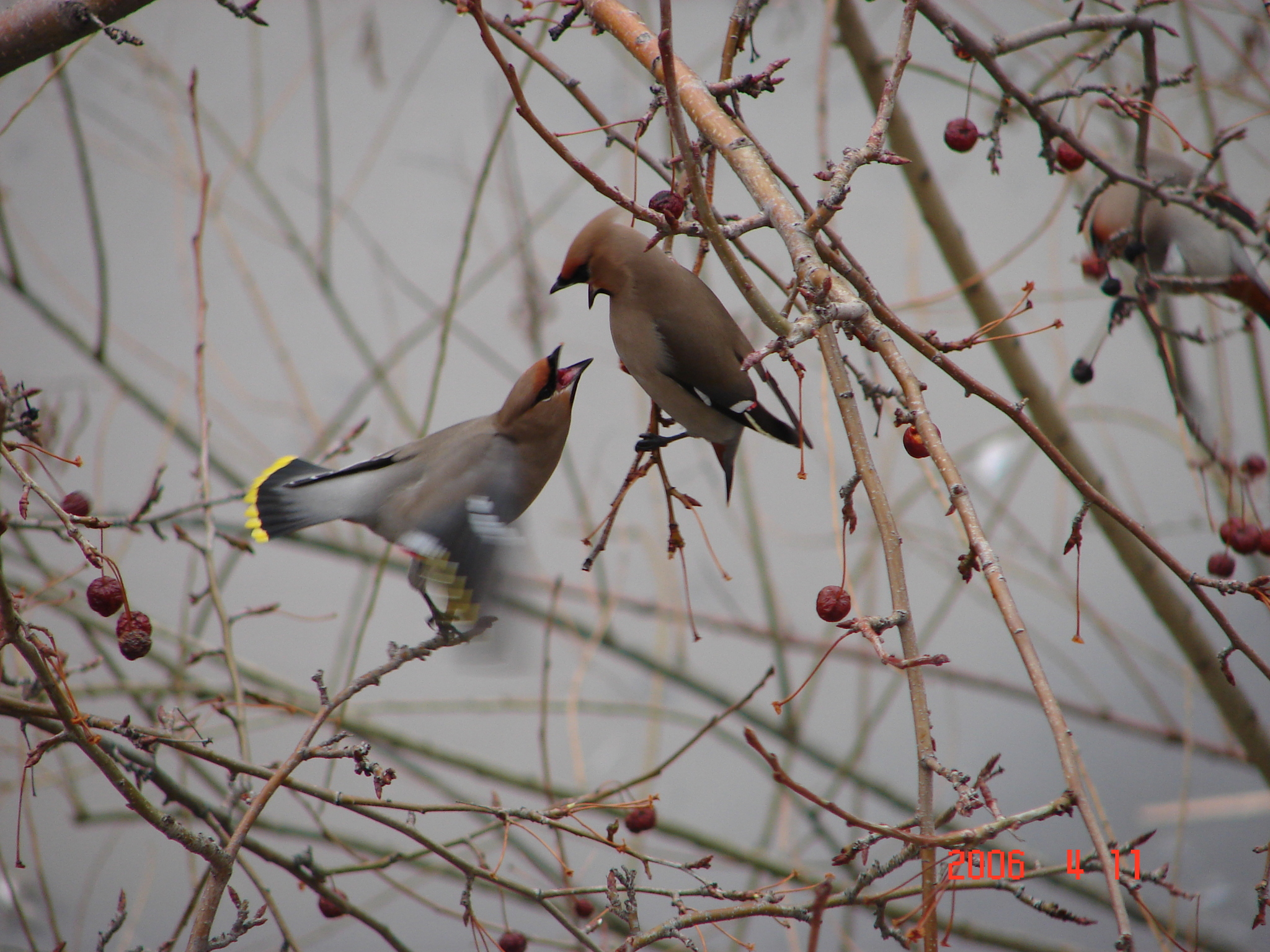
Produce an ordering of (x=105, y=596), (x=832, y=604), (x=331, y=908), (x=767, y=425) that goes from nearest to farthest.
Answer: (x=832, y=604)
(x=105, y=596)
(x=331, y=908)
(x=767, y=425)

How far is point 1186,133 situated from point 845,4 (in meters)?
1.17

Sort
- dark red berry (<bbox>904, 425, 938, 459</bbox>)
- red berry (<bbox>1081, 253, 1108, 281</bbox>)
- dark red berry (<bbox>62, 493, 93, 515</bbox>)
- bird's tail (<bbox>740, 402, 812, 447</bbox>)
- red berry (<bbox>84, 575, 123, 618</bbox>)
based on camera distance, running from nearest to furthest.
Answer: dark red berry (<bbox>904, 425, 938, 459</bbox>) < red berry (<bbox>84, 575, 123, 618</bbox>) < dark red berry (<bbox>62, 493, 93, 515</bbox>) < bird's tail (<bbox>740, 402, 812, 447</bbox>) < red berry (<bbox>1081, 253, 1108, 281</bbox>)

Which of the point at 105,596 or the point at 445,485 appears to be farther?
the point at 445,485

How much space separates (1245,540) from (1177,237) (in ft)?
2.13

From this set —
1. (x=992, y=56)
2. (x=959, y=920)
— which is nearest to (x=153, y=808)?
(x=992, y=56)

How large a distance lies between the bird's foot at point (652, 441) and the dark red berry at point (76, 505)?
0.78 metres

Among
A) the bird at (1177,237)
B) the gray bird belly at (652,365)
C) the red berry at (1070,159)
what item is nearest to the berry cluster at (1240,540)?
the bird at (1177,237)

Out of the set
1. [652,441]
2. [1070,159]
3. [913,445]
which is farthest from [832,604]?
[1070,159]

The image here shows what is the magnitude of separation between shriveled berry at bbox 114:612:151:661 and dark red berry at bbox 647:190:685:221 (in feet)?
2.49

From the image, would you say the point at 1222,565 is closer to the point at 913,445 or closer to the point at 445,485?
the point at 913,445

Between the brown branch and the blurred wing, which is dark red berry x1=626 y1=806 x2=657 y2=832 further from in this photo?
the brown branch

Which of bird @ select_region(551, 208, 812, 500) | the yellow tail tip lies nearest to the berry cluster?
bird @ select_region(551, 208, 812, 500)

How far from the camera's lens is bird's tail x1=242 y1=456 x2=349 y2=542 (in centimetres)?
160

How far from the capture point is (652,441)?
4.58 feet
